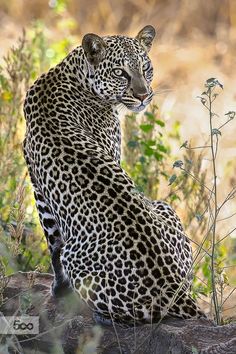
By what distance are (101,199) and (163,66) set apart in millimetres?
10160

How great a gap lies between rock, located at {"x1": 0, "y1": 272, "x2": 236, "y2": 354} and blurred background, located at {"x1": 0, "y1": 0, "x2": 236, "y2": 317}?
257 cm

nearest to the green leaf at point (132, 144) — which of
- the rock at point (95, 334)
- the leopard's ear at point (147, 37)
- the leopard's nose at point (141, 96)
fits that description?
the leopard's ear at point (147, 37)

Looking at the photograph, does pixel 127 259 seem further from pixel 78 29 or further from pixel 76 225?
pixel 78 29

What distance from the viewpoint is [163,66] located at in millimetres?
17672

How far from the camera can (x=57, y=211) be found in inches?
317

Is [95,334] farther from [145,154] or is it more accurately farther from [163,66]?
[163,66]

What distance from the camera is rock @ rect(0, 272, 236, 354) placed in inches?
271

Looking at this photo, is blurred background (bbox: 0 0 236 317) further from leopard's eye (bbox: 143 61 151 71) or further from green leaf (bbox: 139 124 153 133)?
leopard's eye (bbox: 143 61 151 71)

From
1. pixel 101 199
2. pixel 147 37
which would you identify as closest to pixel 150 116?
pixel 147 37

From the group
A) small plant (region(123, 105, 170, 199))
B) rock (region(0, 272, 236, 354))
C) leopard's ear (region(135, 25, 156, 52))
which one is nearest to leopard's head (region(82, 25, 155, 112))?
leopard's ear (region(135, 25, 156, 52))

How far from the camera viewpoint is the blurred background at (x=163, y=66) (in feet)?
35.2

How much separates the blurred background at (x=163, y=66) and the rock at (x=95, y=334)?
2.57 metres

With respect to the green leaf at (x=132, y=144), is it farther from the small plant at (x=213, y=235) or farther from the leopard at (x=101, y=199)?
the leopard at (x=101, y=199)

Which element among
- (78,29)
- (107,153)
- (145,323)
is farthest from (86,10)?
(145,323)
